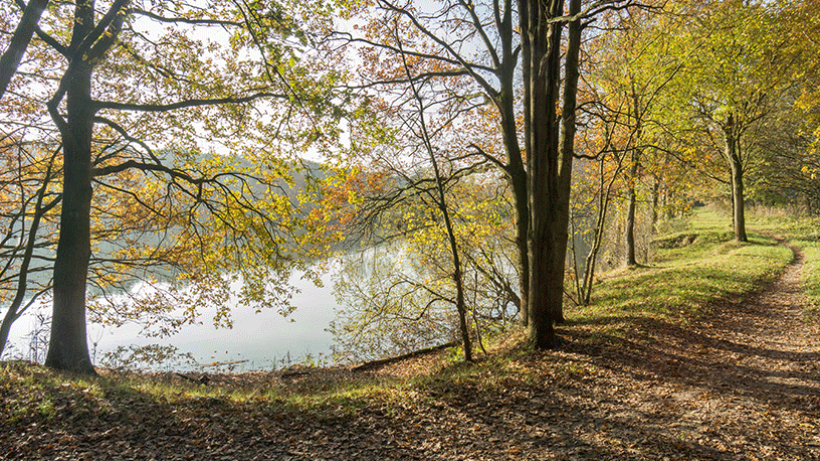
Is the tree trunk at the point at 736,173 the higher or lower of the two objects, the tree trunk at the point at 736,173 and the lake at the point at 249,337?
the higher

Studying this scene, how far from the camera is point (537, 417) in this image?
17.2ft

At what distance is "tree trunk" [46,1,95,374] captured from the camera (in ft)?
24.2

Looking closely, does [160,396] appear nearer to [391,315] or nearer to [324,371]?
[324,371]

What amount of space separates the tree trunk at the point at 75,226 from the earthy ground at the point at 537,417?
2643mm

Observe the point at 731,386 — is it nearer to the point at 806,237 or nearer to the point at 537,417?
the point at 537,417

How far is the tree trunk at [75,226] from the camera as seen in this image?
7.39 m

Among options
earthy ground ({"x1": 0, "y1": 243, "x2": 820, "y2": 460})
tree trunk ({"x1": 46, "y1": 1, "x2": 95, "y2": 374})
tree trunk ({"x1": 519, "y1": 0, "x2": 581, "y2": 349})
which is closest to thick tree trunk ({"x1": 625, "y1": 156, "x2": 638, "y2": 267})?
tree trunk ({"x1": 519, "y1": 0, "x2": 581, "y2": 349})

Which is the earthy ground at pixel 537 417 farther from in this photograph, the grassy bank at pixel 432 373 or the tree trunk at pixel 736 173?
the tree trunk at pixel 736 173

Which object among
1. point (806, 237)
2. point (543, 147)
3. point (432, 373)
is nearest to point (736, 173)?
point (806, 237)

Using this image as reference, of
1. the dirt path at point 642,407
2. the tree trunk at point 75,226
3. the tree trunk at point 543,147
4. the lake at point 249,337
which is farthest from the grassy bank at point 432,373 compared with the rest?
the lake at point 249,337

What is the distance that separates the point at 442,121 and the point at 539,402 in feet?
25.2

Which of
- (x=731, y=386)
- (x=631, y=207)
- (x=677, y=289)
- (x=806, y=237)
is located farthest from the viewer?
(x=806, y=237)

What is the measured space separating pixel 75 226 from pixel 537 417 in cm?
897

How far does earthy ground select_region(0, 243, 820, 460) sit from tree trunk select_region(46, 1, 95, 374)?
2.64 m
